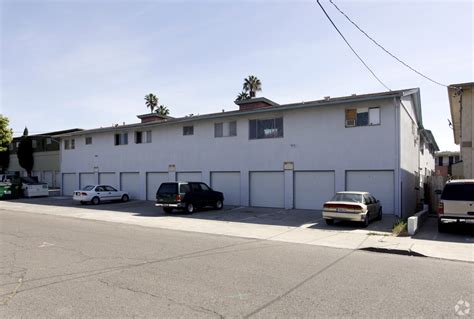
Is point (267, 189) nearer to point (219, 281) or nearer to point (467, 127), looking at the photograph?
point (467, 127)

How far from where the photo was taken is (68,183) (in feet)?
120

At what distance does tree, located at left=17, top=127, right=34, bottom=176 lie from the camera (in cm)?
4916

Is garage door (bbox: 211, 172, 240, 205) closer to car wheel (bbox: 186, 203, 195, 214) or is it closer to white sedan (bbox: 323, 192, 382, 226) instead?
car wheel (bbox: 186, 203, 195, 214)

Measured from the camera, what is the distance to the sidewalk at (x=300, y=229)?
35.4ft

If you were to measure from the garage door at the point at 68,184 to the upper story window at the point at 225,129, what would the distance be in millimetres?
17716

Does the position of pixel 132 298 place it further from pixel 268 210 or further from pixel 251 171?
pixel 251 171

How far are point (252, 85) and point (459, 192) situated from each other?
43940mm

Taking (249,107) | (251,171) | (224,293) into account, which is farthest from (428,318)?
(249,107)

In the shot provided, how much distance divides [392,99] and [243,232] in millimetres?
10264

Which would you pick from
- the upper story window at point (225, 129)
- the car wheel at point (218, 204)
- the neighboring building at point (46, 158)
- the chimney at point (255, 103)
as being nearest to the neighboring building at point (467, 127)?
the chimney at point (255, 103)

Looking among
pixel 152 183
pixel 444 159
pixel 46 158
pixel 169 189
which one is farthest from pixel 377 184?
pixel 444 159

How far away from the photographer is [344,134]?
1994cm

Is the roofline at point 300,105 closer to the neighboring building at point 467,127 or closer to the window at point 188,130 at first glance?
the window at point 188,130

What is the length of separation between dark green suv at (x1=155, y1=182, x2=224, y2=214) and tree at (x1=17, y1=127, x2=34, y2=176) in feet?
119
